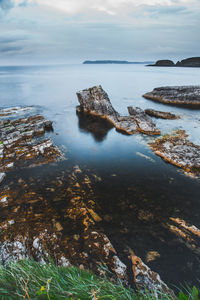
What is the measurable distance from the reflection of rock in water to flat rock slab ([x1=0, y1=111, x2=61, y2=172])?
233 inches

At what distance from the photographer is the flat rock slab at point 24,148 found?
13.0m

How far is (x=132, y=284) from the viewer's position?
5531mm

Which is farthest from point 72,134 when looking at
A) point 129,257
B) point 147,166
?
point 129,257

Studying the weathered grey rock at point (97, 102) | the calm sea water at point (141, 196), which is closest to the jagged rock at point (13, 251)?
the calm sea water at point (141, 196)

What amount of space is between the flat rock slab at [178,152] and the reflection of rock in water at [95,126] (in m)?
6.49

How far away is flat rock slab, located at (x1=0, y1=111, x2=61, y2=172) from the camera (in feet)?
42.7

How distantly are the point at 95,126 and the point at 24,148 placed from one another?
37.4 ft

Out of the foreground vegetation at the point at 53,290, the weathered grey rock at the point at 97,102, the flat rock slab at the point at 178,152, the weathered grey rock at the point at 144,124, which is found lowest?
the flat rock slab at the point at 178,152

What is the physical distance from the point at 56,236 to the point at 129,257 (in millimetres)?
3106

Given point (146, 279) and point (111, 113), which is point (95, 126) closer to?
point (111, 113)

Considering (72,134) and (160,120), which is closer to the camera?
(72,134)

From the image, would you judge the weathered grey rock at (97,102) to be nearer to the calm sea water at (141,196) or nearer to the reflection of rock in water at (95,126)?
the reflection of rock in water at (95,126)

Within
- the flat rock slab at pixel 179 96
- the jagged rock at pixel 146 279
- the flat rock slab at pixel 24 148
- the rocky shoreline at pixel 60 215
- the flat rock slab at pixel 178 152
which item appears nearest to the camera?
the jagged rock at pixel 146 279

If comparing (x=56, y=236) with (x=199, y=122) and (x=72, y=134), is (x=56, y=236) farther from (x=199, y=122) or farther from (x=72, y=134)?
(x=199, y=122)
